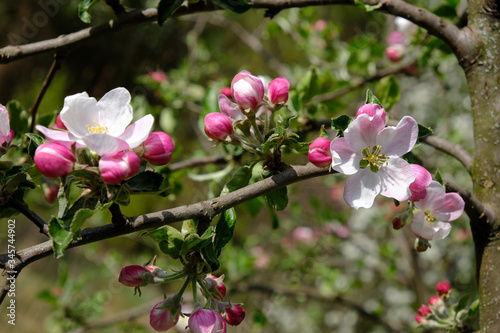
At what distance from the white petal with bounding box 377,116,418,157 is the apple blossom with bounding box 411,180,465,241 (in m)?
0.06

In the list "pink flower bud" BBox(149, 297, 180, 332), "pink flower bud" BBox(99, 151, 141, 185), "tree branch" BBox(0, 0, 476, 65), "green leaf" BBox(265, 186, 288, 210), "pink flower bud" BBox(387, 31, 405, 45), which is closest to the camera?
"pink flower bud" BBox(99, 151, 141, 185)

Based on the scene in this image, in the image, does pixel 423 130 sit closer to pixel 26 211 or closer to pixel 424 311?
pixel 424 311

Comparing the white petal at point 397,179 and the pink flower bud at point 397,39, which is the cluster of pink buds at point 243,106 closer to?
the white petal at point 397,179

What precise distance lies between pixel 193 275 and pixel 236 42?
602cm

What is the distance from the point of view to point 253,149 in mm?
646

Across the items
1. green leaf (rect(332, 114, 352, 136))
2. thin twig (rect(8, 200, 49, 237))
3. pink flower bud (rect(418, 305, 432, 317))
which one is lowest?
pink flower bud (rect(418, 305, 432, 317))

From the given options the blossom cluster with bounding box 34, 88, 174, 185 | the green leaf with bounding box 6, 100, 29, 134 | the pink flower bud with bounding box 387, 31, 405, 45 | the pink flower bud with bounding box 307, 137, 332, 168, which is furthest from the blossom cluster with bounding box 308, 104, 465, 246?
the pink flower bud with bounding box 387, 31, 405, 45

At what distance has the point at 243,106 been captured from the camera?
0.65 m

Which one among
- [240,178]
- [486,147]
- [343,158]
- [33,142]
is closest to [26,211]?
[33,142]

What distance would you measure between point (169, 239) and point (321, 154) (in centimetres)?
23

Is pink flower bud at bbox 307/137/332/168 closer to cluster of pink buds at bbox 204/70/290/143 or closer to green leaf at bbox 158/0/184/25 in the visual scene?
cluster of pink buds at bbox 204/70/290/143

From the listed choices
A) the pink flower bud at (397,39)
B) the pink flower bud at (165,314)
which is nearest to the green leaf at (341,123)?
the pink flower bud at (165,314)

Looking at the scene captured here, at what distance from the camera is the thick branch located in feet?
1.67

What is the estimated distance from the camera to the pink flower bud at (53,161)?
49 cm
